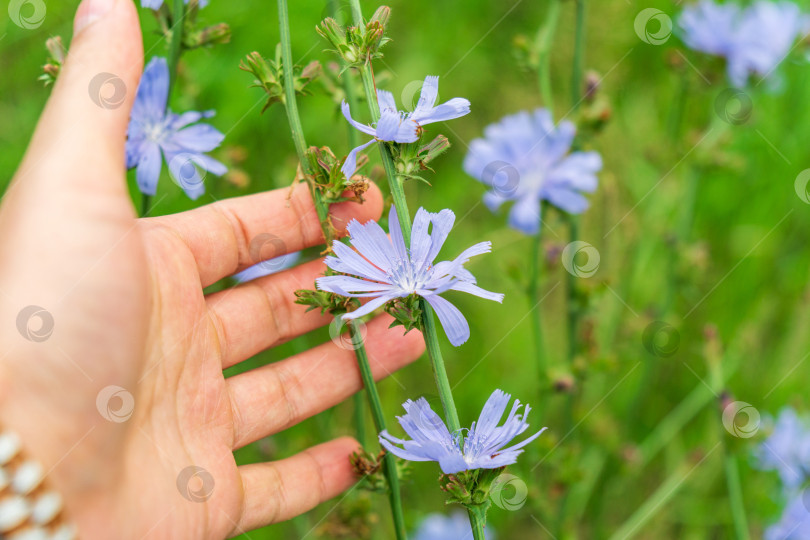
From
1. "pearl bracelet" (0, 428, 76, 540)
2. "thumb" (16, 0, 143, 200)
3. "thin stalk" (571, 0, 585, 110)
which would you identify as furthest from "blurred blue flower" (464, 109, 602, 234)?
"pearl bracelet" (0, 428, 76, 540)

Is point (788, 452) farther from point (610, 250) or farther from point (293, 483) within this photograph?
point (293, 483)

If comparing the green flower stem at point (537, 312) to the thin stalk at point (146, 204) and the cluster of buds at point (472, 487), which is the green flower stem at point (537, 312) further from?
the thin stalk at point (146, 204)

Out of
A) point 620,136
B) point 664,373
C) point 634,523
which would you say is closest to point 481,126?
point 620,136

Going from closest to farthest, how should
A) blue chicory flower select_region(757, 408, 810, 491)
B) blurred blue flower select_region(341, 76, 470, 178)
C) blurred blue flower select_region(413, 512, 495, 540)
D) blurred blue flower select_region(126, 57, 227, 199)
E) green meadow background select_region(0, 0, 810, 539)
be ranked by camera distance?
blurred blue flower select_region(341, 76, 470, 178) → blurred blue flower select_region(126, 57, 227, 199) → blue chicory flower select_region(757, 408, 810, 491) → green meadow background select_region(0, 0, 810, 539) → blurred blue flower select_region(413, 512, 495, 540)

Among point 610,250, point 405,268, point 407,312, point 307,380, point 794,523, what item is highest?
point 610,250

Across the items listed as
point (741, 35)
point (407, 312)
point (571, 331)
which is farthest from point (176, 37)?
point (741, 35)

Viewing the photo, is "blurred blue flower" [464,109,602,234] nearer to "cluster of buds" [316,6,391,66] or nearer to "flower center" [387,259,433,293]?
"flower center" [387,259,433,293]
